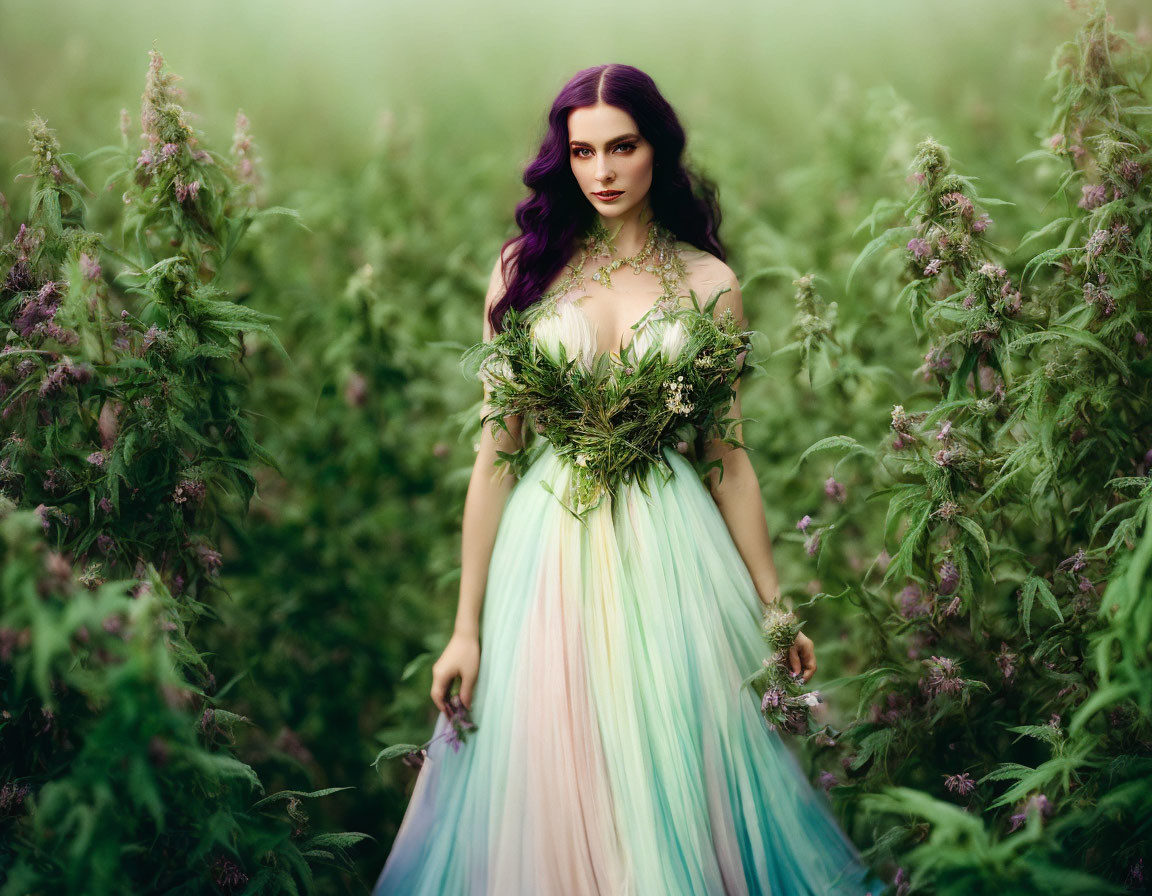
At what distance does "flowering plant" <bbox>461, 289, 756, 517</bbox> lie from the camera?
2000mm

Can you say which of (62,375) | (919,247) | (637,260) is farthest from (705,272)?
(62,375)

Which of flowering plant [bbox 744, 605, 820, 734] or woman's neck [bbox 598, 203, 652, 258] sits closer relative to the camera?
flowering plant [bbox 744, 605, 820, 734]

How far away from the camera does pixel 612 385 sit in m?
2.01

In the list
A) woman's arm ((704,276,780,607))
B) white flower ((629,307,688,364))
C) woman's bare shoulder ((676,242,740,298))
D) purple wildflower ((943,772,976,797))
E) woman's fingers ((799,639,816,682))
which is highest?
woman's bare shoulder ((676,242,740,298))

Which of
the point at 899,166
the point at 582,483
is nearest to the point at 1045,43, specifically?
the point at 899,166

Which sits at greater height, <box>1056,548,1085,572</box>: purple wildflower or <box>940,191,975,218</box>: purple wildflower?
<box>940,191,975,218</box>: purple wildflower

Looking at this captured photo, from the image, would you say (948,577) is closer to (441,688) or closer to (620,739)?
(620,739)

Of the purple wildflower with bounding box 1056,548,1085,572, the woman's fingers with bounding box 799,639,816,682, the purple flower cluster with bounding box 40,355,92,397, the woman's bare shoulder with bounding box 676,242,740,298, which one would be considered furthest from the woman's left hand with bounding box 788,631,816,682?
the purple flower cluster with bounding box 40,355,92,397

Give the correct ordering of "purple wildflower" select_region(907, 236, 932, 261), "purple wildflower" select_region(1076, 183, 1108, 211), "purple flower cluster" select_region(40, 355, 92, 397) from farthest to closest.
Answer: "purple wildflower" select_region(907, 236, 932, 261), "purple wildflower" select_region(1076, 183, 1108, 211), "purple flower cluster" select_region(40, 355, 92, 397)

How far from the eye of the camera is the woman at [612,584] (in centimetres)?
184

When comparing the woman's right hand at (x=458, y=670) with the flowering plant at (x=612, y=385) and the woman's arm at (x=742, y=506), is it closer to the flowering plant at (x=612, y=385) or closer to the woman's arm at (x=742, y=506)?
the flowering plant at (x=612, y=385)

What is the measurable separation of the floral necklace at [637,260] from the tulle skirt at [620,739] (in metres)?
0.42

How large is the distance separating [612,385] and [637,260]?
353mm

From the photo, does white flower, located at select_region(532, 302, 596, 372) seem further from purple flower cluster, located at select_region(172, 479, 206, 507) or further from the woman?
purple flower cluster, located at select_region(172, 479, 206, 507)
